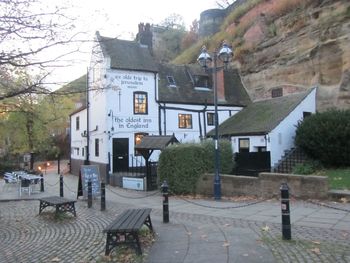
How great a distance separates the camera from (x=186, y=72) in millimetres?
34375

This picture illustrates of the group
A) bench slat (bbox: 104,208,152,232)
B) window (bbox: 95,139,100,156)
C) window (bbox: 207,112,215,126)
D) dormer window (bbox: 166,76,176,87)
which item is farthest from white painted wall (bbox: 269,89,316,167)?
bench slat (bbox: 104,208,152,232)

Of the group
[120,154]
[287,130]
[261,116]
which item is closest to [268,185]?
[287,130]

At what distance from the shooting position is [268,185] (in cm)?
→ 1497

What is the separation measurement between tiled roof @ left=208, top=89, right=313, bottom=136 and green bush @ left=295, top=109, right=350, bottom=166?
2579 mm

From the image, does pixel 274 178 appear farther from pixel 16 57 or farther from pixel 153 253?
pixel 16 57

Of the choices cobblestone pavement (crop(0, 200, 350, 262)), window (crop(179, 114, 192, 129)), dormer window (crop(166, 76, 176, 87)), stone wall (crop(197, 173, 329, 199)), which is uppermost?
dormer window (crop(166, 76, 176, 87))

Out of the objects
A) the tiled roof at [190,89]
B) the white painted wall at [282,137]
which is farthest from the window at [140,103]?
the white painted wall at [282,137]

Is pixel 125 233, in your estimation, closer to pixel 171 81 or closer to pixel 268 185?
pixel 268 185

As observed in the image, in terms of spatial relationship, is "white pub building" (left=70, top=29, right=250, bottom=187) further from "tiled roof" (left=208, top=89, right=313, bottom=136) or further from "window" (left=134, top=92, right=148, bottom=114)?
"tiled roof" (left=208, top=89, right=313, bottom=136)

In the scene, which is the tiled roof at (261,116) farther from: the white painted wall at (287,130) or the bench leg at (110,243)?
the bench leg at (110,243)

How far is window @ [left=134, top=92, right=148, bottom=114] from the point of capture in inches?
1134

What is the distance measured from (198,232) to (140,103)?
20.5 metres

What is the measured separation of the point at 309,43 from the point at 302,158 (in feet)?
31.0

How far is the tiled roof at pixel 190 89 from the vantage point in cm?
3088
